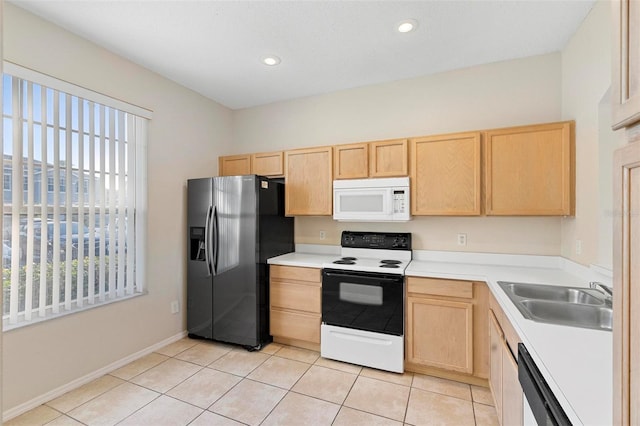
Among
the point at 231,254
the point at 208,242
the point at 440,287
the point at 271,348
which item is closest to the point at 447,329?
the point at 440,287

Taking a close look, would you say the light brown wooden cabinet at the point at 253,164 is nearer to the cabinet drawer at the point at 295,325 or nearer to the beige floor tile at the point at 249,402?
the cabinet drawer at the point at 295,325

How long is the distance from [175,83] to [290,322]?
2754mm

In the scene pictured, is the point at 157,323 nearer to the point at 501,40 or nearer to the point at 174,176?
the point at 174,176

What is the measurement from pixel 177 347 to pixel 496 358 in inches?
Result: 111

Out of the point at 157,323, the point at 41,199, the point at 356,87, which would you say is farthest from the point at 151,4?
the point at 157,323

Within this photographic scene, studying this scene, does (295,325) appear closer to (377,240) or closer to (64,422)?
(377,240)

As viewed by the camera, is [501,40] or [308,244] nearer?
[501,40]

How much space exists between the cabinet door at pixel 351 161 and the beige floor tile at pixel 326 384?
5.87ft

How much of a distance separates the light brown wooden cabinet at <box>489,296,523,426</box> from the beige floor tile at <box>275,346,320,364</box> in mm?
1472

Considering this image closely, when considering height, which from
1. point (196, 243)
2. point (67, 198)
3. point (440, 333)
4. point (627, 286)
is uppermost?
point (67, 198)

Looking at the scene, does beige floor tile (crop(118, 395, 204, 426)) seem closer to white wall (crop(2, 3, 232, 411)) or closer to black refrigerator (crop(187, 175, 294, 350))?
white wall (crop(2, 3, 232, 411))

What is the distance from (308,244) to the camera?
141 inches

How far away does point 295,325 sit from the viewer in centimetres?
300

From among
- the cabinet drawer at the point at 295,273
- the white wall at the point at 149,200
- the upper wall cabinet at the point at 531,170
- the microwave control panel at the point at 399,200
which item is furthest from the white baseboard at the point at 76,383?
the upper wall cabinet at the point at 531,170
